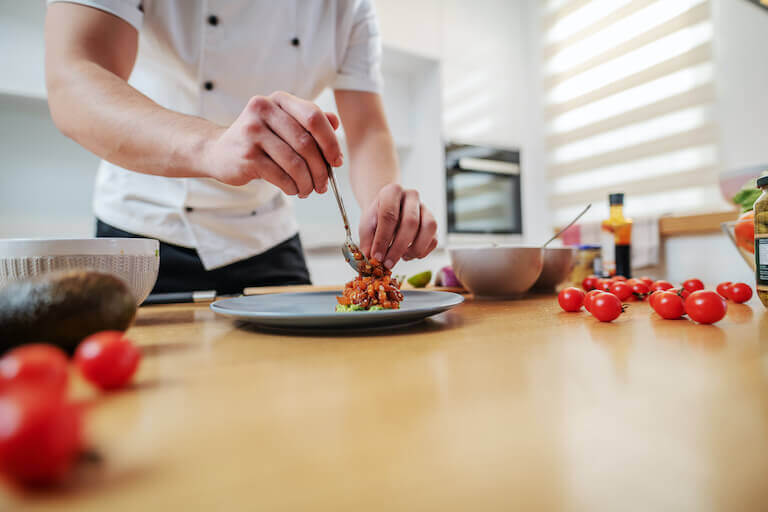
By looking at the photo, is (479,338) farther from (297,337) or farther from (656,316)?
(656,316)

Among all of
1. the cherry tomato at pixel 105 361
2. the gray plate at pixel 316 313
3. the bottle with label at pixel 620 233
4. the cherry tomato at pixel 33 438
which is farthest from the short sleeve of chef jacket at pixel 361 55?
the cherry tomato at pixel 33 438

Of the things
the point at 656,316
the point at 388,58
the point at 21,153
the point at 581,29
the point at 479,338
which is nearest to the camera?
the point at 479,338

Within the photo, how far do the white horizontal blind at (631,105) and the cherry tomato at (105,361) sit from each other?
9.98 ft

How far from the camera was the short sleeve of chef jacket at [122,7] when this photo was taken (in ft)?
2.97

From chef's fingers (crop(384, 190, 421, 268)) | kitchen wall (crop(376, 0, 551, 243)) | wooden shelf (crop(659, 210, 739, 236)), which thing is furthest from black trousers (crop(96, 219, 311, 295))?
kitchen wall (crop(376, 0, 551, 243))

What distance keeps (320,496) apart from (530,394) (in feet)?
0.56

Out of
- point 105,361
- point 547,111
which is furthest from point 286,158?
point 547,111

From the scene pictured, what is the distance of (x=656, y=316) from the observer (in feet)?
2.11

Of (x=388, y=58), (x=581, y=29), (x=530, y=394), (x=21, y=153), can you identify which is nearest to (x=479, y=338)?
(x=530, y=394)

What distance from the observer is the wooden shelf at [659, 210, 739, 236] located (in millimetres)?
1350

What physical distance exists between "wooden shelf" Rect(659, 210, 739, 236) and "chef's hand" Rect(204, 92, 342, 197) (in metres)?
1.22

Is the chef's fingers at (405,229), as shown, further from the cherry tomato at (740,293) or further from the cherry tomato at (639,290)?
the cherry tomato at (740,293)

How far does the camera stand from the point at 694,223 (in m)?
1.44

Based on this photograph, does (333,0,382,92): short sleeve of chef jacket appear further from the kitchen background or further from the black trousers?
the kitchen background
